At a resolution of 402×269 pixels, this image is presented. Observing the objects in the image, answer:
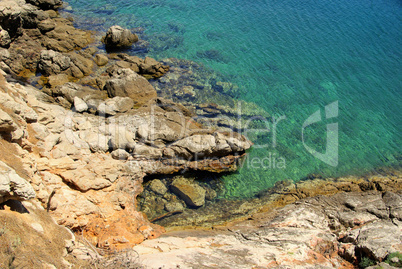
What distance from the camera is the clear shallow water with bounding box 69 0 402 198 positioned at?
18.5 metres

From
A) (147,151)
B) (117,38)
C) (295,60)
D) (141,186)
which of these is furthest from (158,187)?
(295,60)

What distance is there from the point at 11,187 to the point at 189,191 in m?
8.48

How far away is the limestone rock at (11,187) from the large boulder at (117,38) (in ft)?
63.3

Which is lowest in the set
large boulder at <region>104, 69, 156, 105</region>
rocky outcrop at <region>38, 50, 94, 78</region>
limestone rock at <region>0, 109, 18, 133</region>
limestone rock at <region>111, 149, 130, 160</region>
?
limestone rock at <region>111, 149, 130, 160</region>

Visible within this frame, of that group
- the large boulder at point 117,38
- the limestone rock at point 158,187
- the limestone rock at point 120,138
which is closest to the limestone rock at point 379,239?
the limestone rock at point 158,187

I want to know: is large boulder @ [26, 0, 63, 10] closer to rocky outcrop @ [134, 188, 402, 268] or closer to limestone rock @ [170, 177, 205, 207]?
limestone rock @ [170, 177, 205, 207]

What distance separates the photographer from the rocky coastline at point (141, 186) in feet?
29.9

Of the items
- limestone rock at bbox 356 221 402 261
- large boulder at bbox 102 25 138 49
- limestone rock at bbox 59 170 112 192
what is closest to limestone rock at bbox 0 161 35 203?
limestone rock at bbox 59 170 112 192

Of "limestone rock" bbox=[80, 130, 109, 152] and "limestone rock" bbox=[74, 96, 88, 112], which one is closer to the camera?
"limestone rock" bbox=[80, 130, 109, 152]

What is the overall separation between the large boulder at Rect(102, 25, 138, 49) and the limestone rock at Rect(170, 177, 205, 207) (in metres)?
Result: 16.1

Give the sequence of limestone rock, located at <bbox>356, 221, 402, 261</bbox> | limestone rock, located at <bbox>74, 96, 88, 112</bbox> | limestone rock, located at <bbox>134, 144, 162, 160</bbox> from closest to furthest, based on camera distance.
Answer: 1. limestone rock, located at <bbox>356, 221, 402, 261</bbox>
2. limestone rock, located at <bbox>134, 144, 162, 160</bbox>
3. limestone rock, located at <bbox>74, 96, 88, 112</bbox>

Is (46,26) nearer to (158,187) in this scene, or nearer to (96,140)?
(96,140)

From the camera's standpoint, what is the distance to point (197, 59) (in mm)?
25016

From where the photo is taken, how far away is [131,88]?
1912cm
